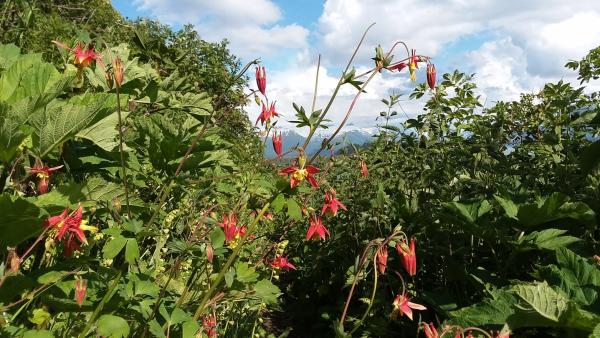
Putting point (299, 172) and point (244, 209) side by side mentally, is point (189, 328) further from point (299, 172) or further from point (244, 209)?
point (244, 209)

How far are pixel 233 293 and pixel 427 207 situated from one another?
1480mm

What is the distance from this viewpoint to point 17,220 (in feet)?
4.23

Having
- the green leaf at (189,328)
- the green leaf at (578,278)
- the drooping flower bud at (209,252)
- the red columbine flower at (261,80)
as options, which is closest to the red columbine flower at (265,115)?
the red columbine flower at (261,80)

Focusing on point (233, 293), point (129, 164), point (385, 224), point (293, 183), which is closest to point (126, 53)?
point (129, 164)

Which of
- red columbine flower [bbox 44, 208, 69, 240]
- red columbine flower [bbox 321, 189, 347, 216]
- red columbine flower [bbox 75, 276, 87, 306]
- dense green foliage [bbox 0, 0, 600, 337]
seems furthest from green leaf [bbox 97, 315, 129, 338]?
red columbine flower [bbox 321, 189, 347, 216]

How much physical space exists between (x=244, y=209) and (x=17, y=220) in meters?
1.06

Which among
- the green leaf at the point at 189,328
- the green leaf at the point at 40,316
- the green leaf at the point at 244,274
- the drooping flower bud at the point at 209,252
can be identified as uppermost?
the drooping flower bud at the point at 209,252

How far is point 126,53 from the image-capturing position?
73.8 inches

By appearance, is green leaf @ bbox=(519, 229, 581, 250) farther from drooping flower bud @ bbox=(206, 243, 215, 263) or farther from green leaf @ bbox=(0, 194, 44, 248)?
green leaf @ bbox=(0, 194, 44, 248)

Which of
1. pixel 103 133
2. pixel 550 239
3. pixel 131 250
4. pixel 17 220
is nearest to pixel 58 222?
pixel 17 220

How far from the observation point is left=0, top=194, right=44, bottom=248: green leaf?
123cm

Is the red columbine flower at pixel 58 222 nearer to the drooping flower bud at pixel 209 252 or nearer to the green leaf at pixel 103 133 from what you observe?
the green leaf at pixel 103 133

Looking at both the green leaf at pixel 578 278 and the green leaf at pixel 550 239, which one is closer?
the green leaf at pixel 578 278

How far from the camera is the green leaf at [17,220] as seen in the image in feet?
4.02
